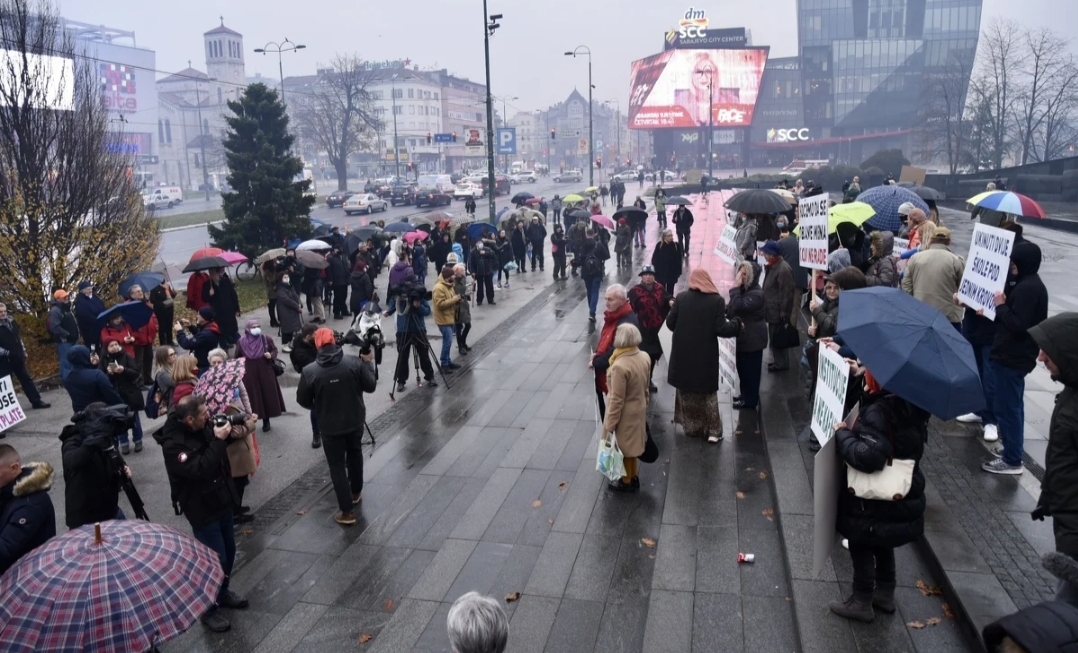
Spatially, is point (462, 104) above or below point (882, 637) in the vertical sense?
above

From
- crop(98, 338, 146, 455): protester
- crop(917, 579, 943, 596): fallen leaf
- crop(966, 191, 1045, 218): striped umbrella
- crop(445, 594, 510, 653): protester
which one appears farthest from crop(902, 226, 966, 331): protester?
crop(98, 338, 146, 455): protester

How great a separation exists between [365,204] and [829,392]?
147 ft

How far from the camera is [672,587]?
18.7 feet

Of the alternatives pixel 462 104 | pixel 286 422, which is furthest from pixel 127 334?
pixel 462 104

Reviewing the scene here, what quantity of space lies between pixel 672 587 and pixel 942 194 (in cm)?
4343

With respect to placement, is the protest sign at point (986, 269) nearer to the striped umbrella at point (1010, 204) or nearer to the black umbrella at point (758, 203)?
the striped umbrella at point (1010, 204)

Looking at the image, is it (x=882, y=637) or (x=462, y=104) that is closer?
(x=882, y=637)

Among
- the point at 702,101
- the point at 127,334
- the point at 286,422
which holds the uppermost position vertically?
the point at 702,101

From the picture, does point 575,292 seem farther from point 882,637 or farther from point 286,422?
point 882,637

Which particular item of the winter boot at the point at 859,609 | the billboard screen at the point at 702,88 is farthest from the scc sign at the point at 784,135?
the winter boot at the point at 859,609

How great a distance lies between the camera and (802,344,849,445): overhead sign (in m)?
5.17

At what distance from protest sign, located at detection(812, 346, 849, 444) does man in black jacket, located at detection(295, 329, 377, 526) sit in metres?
3.81

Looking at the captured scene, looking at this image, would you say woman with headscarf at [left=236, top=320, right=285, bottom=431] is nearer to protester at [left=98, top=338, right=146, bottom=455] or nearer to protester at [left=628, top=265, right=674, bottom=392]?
protester at [left=98, top=338, right=146, bottom=455]

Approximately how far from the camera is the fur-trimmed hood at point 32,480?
4.65m
